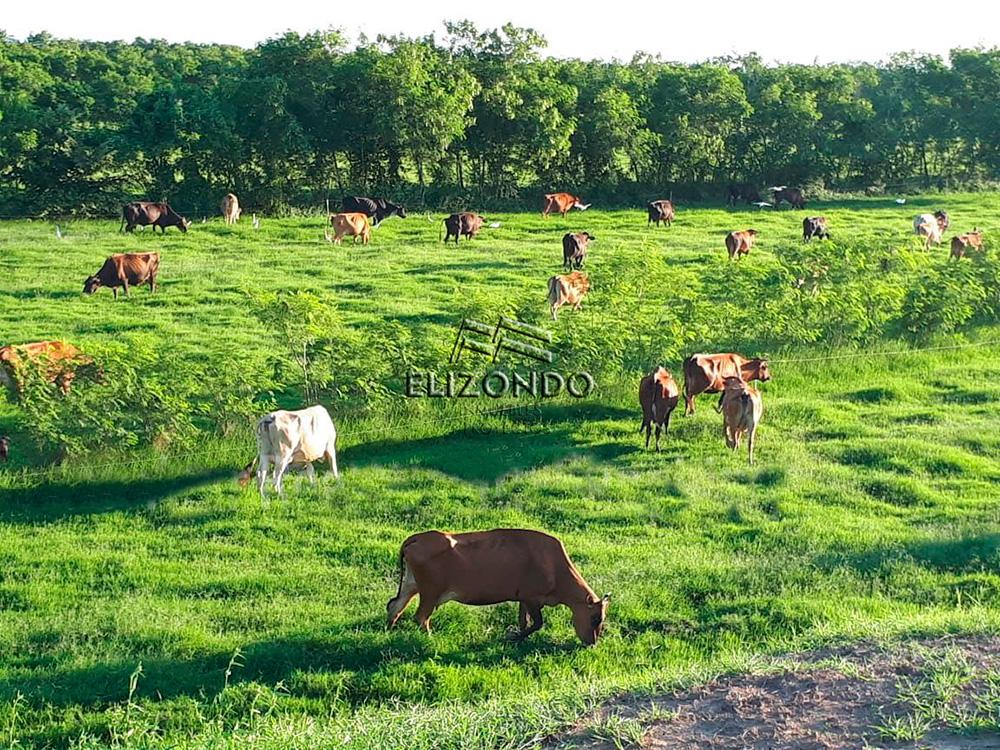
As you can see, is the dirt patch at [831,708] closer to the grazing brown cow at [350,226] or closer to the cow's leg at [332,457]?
the cow's leg at [332,457]

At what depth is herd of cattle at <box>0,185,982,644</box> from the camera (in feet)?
33.9

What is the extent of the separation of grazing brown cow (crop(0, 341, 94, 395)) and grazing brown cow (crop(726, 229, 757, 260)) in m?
17.5

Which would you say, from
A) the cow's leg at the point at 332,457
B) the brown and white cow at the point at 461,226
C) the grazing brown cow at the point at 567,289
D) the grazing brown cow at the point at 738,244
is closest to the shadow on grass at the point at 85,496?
the cow's leg at the point at 332,457

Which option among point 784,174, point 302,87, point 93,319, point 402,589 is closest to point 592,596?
point 402,589

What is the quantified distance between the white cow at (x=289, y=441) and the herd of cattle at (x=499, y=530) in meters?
0.01

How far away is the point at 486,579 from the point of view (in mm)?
10352

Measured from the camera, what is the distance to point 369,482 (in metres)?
14.5

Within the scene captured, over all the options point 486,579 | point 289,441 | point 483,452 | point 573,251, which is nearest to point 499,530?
point 486,579

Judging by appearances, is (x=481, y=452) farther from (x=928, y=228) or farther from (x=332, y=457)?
(x=928, y=228)

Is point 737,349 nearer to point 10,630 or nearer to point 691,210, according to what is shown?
point 10,630

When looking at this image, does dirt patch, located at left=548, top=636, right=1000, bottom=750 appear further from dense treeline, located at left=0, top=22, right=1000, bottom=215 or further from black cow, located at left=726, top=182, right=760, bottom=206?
black cow, located at left=726, top=182, right=760, bottom=206

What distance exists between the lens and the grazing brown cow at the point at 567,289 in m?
23.1

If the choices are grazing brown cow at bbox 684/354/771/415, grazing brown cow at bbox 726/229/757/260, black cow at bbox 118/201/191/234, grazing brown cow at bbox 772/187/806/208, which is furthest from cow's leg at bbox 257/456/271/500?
grazing brown cow at bbox 772/187/806/208

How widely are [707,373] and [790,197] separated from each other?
2742cm
